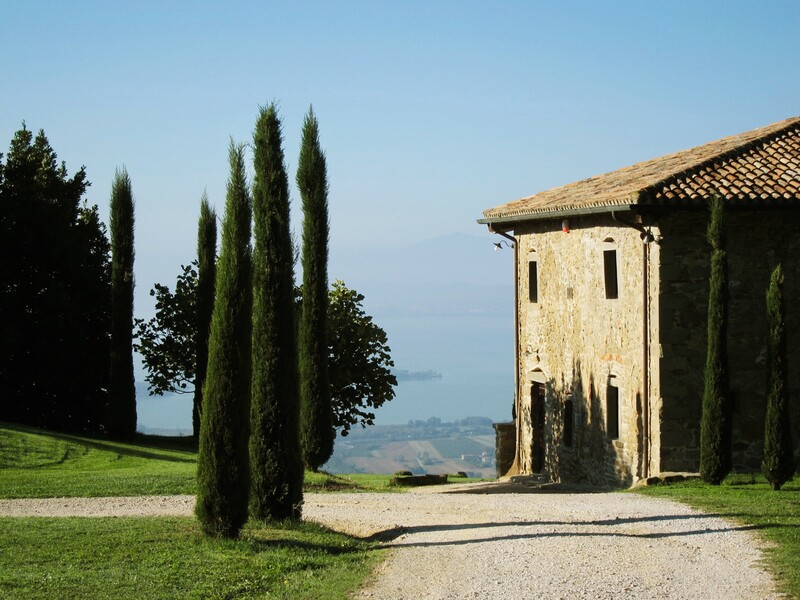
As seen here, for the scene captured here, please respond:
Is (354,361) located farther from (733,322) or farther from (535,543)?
(535,543)

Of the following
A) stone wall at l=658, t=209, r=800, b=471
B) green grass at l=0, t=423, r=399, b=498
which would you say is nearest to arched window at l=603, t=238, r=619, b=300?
stone wall at l=658, t=209, r=800, b=471

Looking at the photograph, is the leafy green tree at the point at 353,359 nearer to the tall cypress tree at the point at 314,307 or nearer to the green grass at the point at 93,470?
the green grass at the point at 93,470

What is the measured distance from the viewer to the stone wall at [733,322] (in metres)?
20.5

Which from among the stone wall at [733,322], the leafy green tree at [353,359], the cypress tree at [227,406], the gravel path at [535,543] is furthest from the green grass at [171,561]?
the leafy green tree at [353,359]

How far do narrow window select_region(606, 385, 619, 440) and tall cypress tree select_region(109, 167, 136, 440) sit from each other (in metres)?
15.4

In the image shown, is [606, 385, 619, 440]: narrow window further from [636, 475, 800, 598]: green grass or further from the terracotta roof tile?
the terracotta roof tile

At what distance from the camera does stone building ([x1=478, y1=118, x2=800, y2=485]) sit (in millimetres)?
→ 20516

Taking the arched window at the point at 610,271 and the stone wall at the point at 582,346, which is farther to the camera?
the arched window at the point at 610,271

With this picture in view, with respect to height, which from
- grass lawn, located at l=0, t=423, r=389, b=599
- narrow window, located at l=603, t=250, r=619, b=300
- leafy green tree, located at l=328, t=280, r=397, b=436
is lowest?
grass lawn, located at l=0, t=423, r=389, b=599

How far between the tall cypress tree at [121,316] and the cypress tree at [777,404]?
19809 millimetres

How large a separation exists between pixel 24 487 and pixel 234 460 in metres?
8.12

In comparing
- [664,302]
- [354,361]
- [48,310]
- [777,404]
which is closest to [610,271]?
[664,302]

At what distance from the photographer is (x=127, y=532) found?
14.3 meters

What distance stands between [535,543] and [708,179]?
10.3 metres
